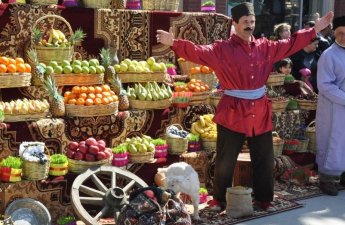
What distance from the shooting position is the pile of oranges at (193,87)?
6961mm

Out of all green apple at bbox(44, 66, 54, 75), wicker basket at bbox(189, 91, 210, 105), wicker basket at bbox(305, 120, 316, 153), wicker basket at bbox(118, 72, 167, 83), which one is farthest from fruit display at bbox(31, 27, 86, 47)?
wicker basket at bbox(305, 120, 316, 153)

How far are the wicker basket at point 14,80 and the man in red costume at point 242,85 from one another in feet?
4.62

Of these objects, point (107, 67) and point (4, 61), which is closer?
point (4, 61)

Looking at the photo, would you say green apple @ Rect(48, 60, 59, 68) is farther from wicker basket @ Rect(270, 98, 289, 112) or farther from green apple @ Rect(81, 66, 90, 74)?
wicker basket @ Rect(270, 98, 289, 112)

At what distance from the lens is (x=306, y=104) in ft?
26.1

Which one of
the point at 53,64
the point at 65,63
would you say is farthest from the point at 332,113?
the point at 53,64

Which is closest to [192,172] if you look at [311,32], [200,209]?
[200,209]

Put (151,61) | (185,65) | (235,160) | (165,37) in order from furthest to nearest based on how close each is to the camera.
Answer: (185,65) < (151,61) < (235,160) < (165,37)

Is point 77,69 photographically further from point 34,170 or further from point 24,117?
point 34,170

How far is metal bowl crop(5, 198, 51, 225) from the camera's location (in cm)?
530

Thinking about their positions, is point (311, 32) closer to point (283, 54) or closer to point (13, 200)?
point (283, 54)

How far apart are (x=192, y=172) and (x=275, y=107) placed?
2117mm

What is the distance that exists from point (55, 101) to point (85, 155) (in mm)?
636

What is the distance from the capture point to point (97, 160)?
5.70 meters
